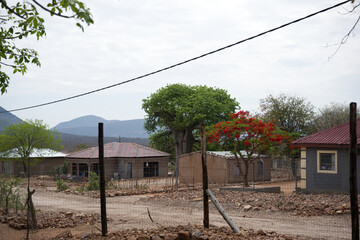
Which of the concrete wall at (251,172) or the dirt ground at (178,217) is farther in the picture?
the concrete wall at (251,172)

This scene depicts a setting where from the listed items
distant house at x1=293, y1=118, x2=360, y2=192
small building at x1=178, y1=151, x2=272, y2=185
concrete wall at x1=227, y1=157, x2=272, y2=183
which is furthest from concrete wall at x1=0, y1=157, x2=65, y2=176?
distant house at x1=293, y1=118, x2=360, y2=192

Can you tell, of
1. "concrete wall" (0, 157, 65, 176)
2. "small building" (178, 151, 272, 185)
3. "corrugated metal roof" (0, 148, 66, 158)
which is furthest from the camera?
"concrete wall" (0, 157, 65, 176)

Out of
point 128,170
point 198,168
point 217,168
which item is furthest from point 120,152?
point 217,168

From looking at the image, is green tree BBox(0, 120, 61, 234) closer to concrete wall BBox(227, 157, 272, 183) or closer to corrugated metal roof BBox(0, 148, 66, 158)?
corrugated metal roof BBox(0, 148, 66, 158)

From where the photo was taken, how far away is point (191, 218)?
1506 centimetres

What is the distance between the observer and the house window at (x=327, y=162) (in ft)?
70.7

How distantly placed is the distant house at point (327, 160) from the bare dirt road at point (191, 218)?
256 inches

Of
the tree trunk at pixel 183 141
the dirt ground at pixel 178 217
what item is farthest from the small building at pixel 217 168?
the tree trunk at pixel 183 141

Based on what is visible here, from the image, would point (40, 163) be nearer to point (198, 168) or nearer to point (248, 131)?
point (198, 168)

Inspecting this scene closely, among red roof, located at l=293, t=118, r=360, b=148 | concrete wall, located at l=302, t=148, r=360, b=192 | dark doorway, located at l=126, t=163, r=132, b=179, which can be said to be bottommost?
dark doorway, located at l=126, t=163, r=132, b=179

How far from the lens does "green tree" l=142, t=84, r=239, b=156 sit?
152 ft

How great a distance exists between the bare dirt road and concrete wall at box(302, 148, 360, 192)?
633 centimetres

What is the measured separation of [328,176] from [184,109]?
85.6 ft

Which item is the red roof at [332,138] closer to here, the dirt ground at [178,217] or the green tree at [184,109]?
the dirt ground at [178,217]
